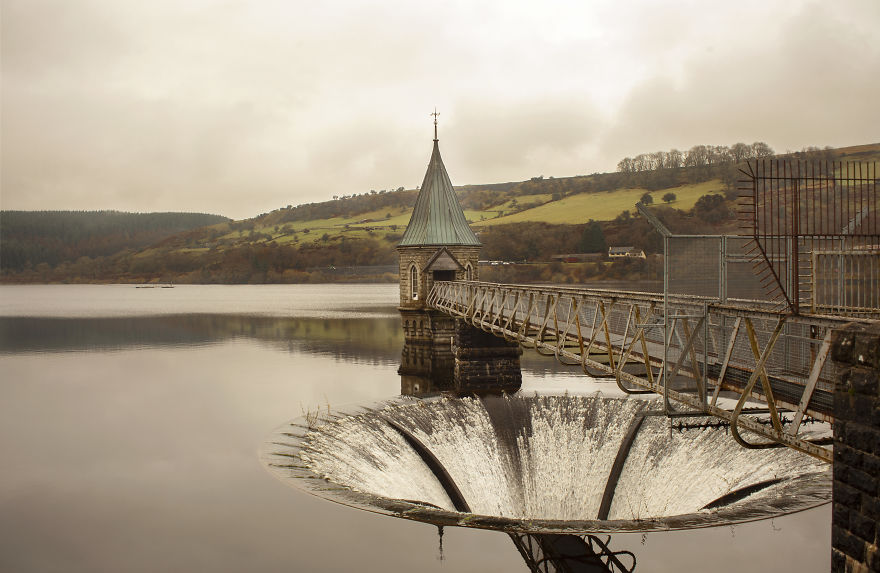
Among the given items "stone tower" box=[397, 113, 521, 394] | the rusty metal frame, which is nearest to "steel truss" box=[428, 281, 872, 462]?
the rusty metal frame

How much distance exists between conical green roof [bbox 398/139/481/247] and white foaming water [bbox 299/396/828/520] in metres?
11.7

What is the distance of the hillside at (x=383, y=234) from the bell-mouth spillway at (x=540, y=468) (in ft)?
34.9

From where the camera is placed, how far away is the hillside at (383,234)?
66.4 metres

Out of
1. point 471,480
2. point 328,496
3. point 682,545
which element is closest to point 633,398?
point 471,480

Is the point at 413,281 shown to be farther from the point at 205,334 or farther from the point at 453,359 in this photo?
the point at 205,334

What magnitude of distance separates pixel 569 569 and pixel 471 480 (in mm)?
4307

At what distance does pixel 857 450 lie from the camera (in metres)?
5.68

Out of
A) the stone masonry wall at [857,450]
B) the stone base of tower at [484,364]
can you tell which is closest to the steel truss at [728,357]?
the stone masonry wall at [857,450]

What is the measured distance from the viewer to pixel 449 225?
31.1m

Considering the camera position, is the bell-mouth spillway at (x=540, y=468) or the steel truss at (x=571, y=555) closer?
the steel truss at (x=571, y=555)

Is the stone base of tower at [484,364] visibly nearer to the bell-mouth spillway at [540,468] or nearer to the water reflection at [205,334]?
the bell-mouth spillway at [540,468]

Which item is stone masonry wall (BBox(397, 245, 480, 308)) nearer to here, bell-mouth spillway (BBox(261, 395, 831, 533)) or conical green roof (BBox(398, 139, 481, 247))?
conical green roof (BBox(398, 139, 481, 247))

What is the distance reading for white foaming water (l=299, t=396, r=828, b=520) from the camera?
1426cm

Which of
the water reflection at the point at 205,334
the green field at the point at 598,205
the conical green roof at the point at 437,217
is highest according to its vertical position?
the green field at the point at 598,205
